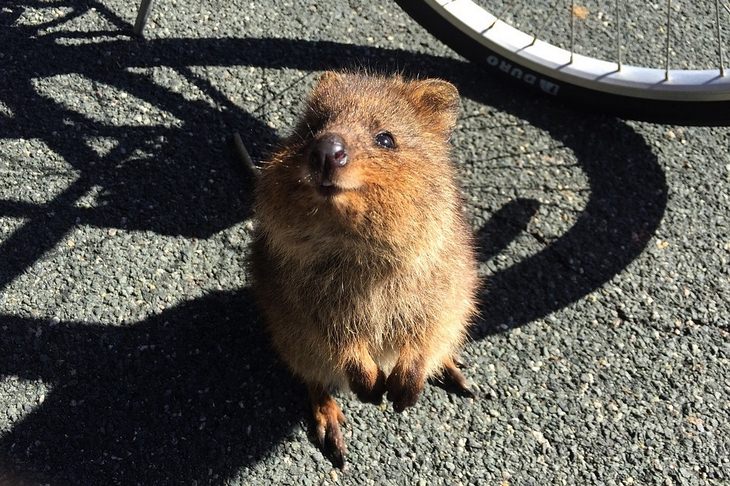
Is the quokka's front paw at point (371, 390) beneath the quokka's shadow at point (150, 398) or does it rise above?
above

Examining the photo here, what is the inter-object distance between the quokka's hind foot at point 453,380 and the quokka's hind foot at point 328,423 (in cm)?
51

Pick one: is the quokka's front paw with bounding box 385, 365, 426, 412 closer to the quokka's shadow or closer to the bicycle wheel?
the quokka's shadow

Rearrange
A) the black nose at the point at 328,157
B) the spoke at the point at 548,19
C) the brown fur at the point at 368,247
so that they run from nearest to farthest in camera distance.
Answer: the black nose at the point at 328,157 < the brown fur at the point at 368,247 < the spoke at the point at 548,19

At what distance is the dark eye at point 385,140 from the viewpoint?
2.45m

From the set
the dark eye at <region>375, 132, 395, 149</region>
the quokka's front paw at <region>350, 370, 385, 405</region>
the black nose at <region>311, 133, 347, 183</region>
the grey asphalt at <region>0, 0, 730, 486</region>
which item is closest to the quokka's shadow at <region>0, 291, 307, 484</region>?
the grey asphalt at <region>0, 0, 730, 486</region>

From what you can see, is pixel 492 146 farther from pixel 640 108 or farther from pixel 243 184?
pixel 243 184

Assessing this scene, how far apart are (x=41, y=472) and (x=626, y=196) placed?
320cm

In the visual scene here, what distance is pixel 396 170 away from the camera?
231cm

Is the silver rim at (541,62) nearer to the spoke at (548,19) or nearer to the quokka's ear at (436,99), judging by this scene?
the spoke at (548,19)

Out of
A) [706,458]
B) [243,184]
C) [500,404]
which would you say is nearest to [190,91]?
[243,184]

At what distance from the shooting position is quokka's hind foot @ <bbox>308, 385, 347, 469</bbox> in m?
3.01

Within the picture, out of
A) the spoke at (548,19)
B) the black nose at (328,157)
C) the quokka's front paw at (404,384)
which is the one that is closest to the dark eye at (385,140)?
the black nose at (328,157)

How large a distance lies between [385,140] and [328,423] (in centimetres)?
129

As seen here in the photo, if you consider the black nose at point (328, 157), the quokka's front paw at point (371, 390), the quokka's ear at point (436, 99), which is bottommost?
the quokka's front paw at point (371, 390)
